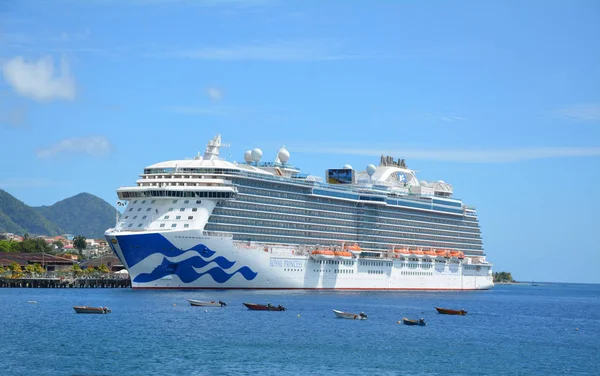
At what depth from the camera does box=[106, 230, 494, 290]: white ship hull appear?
78.8 metres

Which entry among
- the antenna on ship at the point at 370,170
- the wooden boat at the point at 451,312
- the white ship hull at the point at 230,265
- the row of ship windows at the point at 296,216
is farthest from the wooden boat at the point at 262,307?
the antenna on ship at the point at 370,170

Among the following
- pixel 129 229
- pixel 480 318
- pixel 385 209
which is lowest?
pixel 480 318

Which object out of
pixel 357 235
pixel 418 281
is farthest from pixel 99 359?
pixel 418 281

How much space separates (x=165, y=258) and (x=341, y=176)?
36900 millimetres

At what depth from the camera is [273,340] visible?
53500 mm

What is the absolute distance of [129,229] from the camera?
81.9m

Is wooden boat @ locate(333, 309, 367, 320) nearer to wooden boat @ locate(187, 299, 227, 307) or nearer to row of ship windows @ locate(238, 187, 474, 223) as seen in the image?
wooden boat @ locate(187, 299, 227, 307)

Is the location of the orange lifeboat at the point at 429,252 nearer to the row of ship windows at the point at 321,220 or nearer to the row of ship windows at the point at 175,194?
the row of ship windows at the point at 321,220

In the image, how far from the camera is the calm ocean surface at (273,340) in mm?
44469

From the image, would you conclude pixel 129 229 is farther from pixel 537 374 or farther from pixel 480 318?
pixel 537 374

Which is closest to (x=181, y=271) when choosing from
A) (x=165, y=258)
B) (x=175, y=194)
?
(x=165, y=258)

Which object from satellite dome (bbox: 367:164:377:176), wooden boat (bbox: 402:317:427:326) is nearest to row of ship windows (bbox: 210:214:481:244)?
satellite dome (bbox: 367:164:377:176)

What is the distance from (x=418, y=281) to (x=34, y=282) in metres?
48.1

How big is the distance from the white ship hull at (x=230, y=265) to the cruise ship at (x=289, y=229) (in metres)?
0.10
